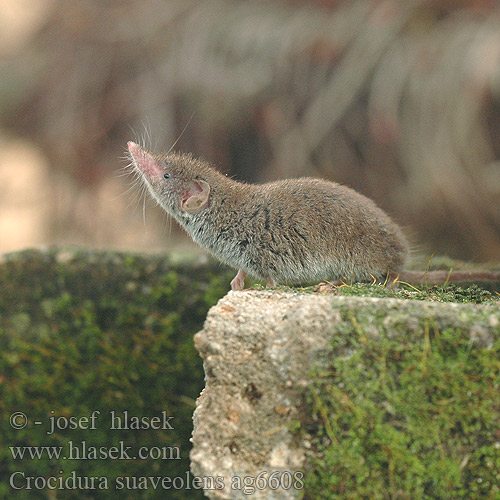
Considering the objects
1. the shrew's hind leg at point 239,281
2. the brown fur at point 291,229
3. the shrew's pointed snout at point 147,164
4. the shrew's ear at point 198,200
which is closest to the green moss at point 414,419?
the brown fur at point 291,229

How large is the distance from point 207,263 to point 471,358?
2.31 meters

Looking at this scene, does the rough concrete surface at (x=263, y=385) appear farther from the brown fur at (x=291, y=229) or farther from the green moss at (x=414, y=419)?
the brown fur at (x=291, y=229)

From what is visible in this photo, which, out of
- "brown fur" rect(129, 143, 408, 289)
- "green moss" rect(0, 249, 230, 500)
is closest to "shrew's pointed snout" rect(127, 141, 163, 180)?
"brown fur" rect(129, 143, 408, 289)

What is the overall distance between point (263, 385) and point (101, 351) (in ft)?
7.37

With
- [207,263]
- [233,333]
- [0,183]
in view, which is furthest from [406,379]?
[0,183]

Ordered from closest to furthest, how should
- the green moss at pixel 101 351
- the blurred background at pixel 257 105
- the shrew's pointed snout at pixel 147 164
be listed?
the shrew's pointed snout at pixel 147 164 → the green moss at pixel 101 351 → the blurred background at pixel 257 105

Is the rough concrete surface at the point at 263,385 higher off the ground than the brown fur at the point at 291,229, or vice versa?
the brown fur at the point at 291,229

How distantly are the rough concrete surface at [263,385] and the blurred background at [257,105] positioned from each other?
2.56 meters

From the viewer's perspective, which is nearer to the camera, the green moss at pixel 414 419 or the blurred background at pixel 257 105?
the green moss at pixel 414 419

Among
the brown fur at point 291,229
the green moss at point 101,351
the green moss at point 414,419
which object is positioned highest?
the brown fur at point 291,229

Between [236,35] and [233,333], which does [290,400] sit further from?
[236,35]

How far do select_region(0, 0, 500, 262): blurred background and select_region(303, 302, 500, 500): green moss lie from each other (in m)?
2.79

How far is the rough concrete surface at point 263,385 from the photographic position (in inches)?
62.1

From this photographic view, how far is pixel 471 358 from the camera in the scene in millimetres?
1556
